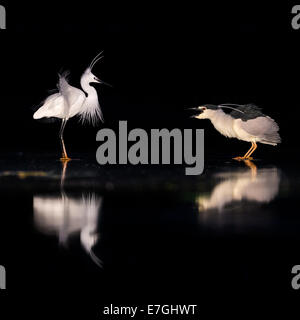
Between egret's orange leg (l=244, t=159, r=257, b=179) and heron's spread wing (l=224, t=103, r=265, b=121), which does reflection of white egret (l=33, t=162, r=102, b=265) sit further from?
heron's spread wing (l=224, t=103, r=265, b=121)

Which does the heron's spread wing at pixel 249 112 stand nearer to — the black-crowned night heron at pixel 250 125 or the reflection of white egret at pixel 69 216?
the black-crowned night heron at pixel 250 125

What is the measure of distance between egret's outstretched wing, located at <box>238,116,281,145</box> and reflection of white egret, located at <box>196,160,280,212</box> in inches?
63.1

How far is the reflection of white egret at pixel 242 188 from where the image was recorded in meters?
5.13

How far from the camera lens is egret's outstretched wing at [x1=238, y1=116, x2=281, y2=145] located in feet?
30.0

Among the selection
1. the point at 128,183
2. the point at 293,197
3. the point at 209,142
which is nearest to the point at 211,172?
the point at 128,183

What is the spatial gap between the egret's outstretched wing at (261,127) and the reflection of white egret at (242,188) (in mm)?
1602

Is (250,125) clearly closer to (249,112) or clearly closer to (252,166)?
(249,112)

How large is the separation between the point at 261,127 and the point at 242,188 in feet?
11.3

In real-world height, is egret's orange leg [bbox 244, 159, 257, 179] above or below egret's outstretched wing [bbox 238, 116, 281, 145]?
below

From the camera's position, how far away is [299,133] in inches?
509

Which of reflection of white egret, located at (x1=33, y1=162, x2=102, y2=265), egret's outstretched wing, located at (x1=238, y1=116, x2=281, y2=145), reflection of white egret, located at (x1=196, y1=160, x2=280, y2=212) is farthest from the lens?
egret's outstretched wing, located at (x1=238, y1=116, x2=281, y2=145)

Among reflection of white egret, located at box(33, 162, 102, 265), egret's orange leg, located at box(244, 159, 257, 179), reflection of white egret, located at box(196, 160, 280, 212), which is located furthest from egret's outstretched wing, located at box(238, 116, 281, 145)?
reflection of white egret, located at box(33, 162, 102, 265)

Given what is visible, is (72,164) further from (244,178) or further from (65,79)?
(244,178)

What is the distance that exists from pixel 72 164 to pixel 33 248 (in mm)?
4970
